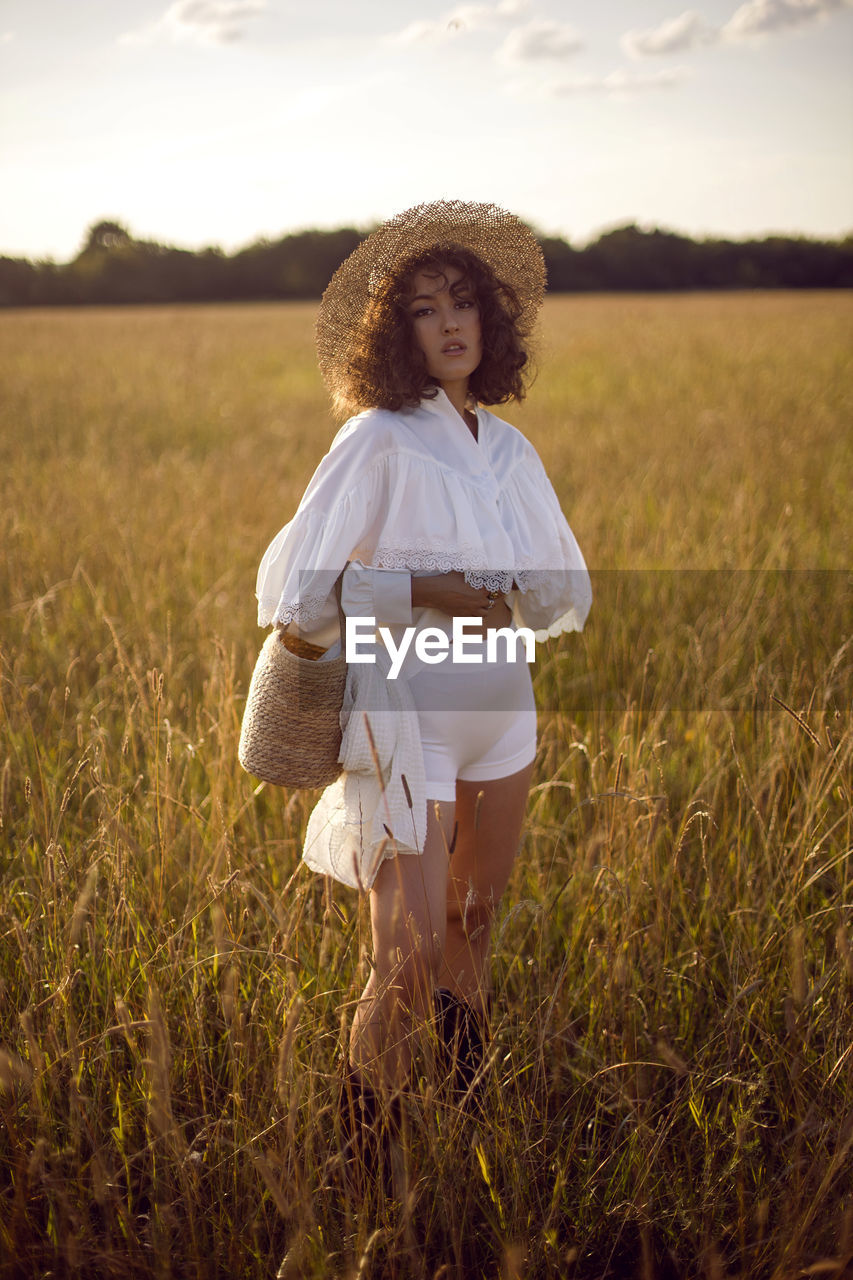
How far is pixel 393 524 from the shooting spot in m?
1.58

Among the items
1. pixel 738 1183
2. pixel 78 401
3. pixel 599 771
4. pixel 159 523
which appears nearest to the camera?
pixel 738 1183

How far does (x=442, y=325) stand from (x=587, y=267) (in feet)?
59.4

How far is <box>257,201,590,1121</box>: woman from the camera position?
1517mm

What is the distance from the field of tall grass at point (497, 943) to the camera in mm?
1342

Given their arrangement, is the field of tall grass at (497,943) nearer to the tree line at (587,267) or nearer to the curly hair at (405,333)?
the curly hair at (405,333)

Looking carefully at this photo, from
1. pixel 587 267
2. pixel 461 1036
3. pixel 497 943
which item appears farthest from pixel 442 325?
pixel 587 267

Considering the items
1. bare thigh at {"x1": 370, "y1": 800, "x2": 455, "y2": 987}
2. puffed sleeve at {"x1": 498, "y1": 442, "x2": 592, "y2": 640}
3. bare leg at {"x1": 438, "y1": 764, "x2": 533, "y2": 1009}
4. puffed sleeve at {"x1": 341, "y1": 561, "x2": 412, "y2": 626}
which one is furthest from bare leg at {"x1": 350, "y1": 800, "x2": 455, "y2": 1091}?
puffed sleeve at {"x1": 498, "y1": 442, "x2": 592, "y2": 640}

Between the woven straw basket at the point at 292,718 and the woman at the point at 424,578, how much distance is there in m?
0.05

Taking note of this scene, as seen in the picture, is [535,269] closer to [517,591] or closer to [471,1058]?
[517,591]

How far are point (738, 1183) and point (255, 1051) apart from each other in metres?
0.89

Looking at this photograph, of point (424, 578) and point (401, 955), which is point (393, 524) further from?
point (401, 955)

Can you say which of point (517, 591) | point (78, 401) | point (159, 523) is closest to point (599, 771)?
point (517, 591)

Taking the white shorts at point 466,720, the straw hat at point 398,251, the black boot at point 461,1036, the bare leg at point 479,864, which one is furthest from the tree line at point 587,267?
the black boot at point 461,1036

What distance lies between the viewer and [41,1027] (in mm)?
1647
